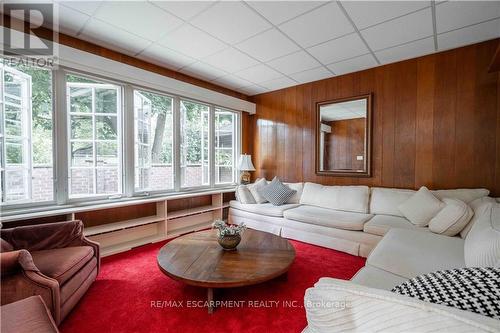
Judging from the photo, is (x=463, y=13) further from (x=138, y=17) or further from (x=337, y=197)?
(x=138, y=17)

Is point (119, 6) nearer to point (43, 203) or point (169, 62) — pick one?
point (169, 62)

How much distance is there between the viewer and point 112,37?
2.70 meters

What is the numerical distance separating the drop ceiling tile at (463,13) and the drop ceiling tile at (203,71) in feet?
A: 9.19

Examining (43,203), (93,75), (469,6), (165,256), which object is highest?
(469,6)

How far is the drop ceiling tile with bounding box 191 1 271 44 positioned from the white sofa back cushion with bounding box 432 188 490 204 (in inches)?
112

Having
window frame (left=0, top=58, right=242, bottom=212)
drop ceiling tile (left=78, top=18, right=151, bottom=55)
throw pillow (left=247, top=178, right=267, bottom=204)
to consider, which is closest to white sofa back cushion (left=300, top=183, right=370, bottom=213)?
throw pillow (left=247, top=178, right=267, bottom=204)

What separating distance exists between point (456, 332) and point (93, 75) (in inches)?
149

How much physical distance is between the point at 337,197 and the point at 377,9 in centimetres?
240

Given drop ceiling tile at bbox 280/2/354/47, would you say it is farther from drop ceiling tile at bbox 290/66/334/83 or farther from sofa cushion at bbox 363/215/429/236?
sofa cushion at bbox 363/215/429/236

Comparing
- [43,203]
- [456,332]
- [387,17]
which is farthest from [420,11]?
[43,203]

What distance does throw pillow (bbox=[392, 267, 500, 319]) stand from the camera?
67 cm

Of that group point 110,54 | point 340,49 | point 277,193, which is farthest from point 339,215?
point 110,54

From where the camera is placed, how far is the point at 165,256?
2.04 m

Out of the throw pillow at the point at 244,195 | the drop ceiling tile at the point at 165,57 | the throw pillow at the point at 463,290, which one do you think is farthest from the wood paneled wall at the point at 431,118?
the throw pillow at the point at 463,290
